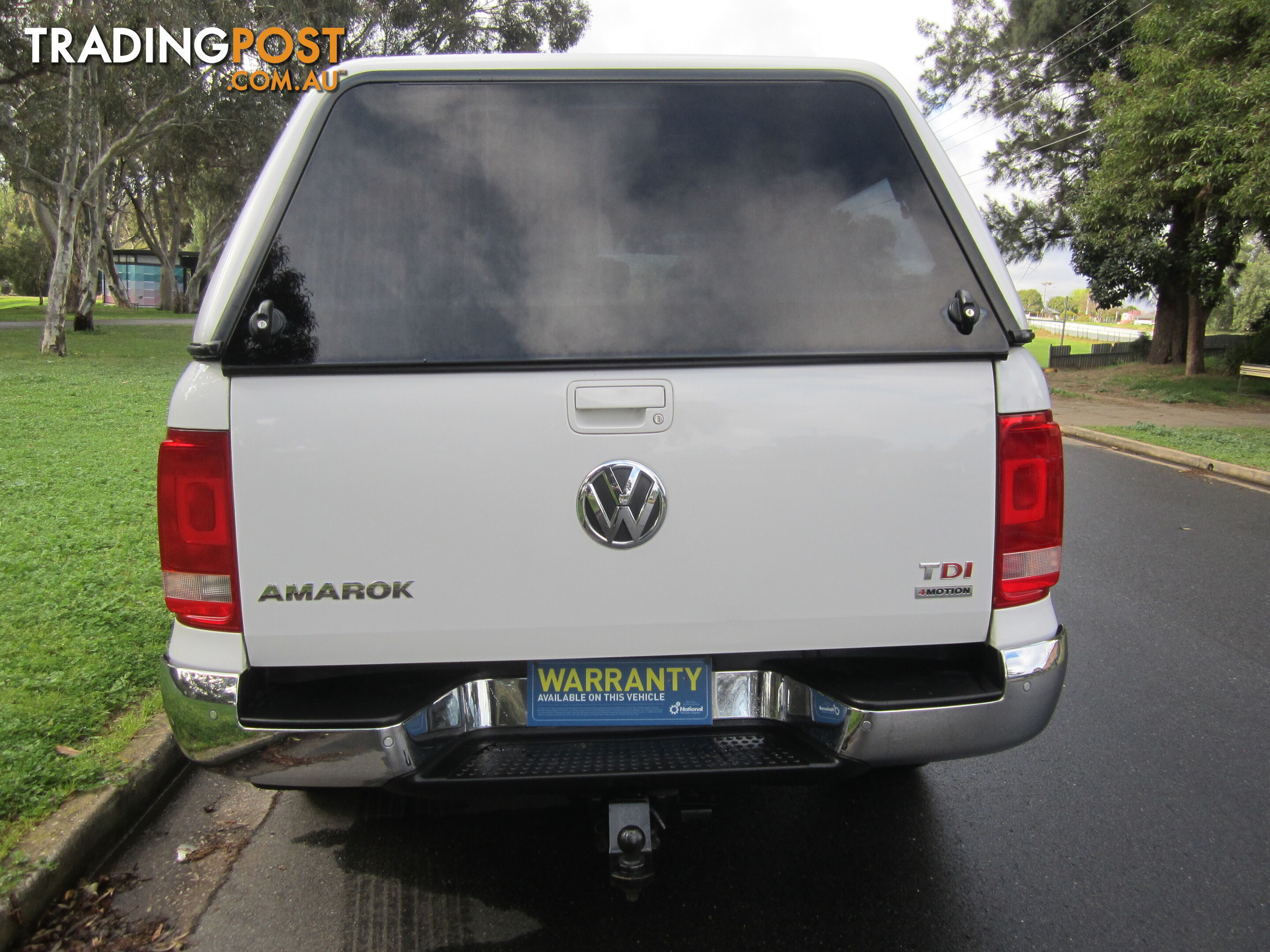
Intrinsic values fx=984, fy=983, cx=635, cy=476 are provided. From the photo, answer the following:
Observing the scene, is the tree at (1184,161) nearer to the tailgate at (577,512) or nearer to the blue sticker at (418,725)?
the tailgate at (577,512)

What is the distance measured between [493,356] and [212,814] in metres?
2.06

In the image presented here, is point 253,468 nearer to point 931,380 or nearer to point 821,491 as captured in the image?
point 821,491

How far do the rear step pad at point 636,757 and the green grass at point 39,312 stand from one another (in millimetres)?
40216

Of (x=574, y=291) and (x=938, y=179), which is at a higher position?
(x=938, y=179)

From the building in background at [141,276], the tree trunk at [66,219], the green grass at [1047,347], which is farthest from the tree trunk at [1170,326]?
the building in background at [141,276]

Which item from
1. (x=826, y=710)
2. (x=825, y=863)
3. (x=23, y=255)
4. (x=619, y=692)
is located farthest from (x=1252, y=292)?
(x=23, y=255)

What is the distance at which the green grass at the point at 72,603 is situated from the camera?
3.18 metres

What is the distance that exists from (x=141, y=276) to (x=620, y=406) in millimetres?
79136

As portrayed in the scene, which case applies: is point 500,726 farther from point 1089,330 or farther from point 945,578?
point 1089,330

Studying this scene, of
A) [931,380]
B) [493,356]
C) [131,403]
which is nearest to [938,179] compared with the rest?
[931,380]

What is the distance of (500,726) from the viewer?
Result: 229cm

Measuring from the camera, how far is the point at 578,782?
86.9 inches

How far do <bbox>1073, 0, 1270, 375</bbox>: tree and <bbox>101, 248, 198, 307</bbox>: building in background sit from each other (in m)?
62.2

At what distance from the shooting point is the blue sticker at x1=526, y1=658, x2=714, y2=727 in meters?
2.27
